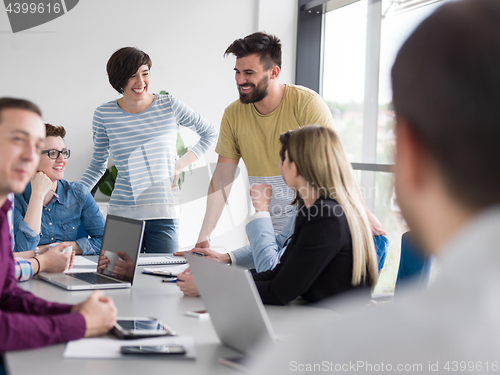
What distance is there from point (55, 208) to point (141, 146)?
2.03 ft

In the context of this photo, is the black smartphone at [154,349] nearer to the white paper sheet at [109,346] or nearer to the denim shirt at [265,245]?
the white paper sheet at [109,346]

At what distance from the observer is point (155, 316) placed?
1.49 m

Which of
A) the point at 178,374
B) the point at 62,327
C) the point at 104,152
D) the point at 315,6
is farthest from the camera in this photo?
the point at 315,6

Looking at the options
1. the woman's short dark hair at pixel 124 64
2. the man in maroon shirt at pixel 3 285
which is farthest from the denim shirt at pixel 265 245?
the woman's short dark hair at pixel 124 64

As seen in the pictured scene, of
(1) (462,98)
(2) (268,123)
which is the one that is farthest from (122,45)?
(1) (462,98)

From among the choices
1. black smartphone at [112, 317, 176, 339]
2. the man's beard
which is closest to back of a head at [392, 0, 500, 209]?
black smartphone at [112, 317, 176, 339]

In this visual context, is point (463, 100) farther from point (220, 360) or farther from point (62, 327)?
point (62, 327)

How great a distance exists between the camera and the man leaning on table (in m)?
0.31

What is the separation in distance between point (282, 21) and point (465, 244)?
5.09 meters

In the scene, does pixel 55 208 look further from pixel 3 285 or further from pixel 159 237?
pixel 3 285

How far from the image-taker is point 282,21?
510 cm

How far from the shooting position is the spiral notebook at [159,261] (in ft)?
7.85

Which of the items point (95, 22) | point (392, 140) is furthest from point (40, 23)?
point (392, 140)

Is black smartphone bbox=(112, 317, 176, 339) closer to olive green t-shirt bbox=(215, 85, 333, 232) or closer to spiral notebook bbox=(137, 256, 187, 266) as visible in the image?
spiral notebook bbox=(137, 256, 187, 266)
